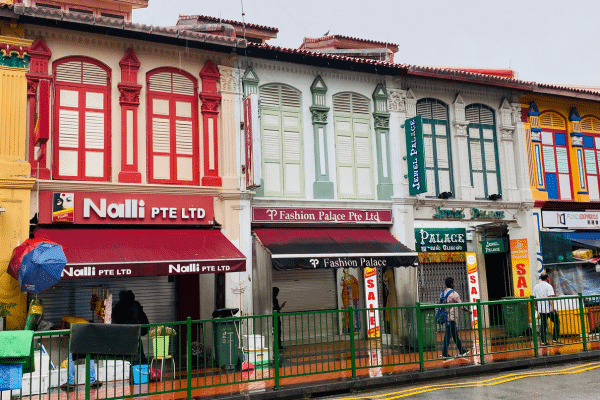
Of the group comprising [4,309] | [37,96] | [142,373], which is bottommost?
[142,373]

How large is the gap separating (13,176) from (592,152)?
16.8 metres

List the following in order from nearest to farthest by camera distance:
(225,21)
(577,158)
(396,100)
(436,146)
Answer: (396,100) < (436,146) < (577,158) < (225,21)

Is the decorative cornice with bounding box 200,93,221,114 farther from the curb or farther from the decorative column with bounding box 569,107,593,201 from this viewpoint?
the decorative column with bounding box 569,107,593,201

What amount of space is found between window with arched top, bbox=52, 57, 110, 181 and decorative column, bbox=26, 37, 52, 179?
0.25 meters

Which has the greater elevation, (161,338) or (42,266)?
(42,266)

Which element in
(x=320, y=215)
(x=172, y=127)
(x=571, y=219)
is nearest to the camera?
(x=172, y=127)

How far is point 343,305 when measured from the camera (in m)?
16.2

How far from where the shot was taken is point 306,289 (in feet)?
52.4

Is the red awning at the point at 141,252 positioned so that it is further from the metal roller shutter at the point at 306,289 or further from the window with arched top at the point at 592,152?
the window with arched top at the point at 592,152

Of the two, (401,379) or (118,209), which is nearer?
(401,379)

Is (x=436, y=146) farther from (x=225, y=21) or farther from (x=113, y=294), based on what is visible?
(x=113, y=294)

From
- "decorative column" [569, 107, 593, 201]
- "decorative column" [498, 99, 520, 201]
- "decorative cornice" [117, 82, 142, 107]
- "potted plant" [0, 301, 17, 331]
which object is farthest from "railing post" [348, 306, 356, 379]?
"decorative column" [569, 107, 593, 201]

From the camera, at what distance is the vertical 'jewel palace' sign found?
48.8 feet

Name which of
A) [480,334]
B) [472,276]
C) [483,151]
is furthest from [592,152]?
[480,334]
